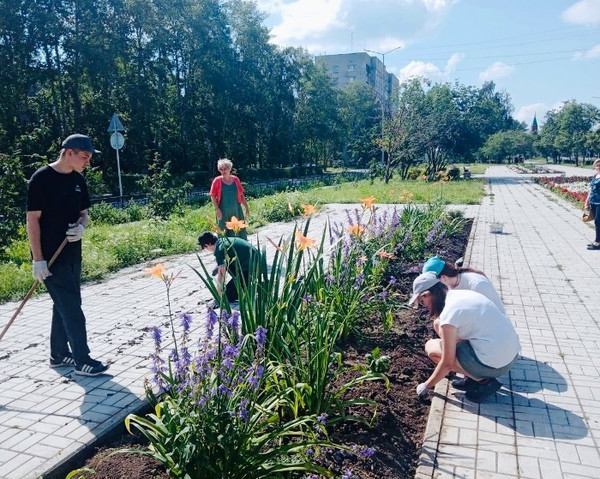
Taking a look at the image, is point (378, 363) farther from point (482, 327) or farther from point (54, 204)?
point (54, 204)

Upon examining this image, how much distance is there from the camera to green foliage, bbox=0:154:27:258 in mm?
8211

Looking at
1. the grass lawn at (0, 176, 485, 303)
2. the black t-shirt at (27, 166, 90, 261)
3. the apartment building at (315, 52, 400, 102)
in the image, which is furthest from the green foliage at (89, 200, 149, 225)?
the apartment building at (315, 52, 400, 102)

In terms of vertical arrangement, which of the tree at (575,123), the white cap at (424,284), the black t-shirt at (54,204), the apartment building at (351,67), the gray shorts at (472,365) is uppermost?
the apartment building at (351,67)

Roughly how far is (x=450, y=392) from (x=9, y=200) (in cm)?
775

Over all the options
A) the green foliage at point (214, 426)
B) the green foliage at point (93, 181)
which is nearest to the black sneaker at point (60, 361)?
the green foliage at point (214, 426)

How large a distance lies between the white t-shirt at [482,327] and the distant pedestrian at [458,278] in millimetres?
487

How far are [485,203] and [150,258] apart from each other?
13.2 metres

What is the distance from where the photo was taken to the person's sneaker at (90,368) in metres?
3.91

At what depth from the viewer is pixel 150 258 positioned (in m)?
8.91

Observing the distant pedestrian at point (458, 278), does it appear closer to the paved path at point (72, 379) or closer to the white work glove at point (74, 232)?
the paved path at point (72, 379)

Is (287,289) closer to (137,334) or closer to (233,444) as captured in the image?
(233,444)

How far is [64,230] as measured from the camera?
378 cm

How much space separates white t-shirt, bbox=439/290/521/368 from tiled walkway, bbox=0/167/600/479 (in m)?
0.36

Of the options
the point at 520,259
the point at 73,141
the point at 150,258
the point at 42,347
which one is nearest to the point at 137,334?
the point at 42,347
